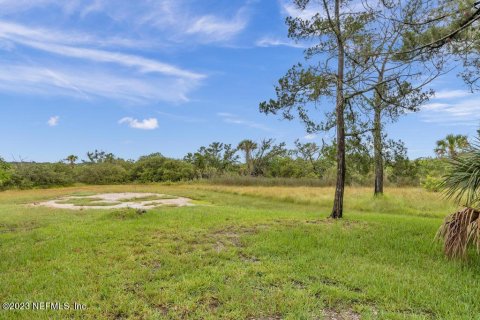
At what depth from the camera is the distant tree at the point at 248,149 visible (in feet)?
134

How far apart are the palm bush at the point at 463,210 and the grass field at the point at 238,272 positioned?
12.7 inches

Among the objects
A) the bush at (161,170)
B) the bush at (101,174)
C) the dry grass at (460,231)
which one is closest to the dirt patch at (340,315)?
the dry grass at (460,231)

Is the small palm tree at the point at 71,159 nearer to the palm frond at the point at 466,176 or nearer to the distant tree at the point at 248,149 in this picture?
the distant tree at the point at 248,149

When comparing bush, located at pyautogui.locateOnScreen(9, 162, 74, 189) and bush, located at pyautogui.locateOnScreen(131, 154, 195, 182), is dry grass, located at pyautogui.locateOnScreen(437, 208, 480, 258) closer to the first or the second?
bush, located at pyautogui.locateOnScreen(9, 162, 74, 189)

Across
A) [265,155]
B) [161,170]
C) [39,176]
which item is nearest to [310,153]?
[265,155]

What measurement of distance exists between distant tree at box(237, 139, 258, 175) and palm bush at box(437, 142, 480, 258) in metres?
36.2

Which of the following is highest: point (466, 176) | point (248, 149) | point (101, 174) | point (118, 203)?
point (248, 149)

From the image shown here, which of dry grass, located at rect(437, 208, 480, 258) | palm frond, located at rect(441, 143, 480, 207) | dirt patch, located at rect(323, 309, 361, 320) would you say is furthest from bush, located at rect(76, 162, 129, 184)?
dirt patch, located at rect(323, 309, 361, 320)

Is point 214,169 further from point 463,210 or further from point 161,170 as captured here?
point 463,210

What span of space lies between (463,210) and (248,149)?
37.4 meters

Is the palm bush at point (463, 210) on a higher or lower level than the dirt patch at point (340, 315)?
higher

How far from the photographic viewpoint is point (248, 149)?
41.4 metres

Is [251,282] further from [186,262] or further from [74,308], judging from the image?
[74,308]

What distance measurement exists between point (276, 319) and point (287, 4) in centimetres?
847
